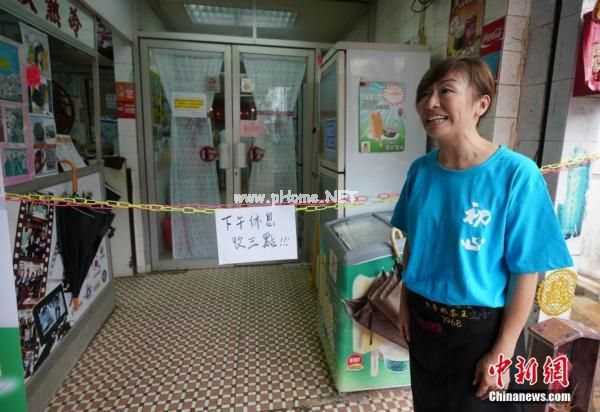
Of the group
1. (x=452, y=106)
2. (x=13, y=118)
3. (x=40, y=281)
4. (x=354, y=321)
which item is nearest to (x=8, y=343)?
(x=40, y=281)

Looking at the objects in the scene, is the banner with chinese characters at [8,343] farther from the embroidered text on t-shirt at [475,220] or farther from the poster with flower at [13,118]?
the embroidered text on t-shirt at [475,220]

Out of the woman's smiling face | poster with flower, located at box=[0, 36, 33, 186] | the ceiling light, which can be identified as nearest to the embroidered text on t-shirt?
the woman's smiling face

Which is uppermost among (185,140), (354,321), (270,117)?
(270,117)

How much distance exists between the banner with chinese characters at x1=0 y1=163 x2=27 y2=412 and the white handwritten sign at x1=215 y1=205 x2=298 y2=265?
0.65 m

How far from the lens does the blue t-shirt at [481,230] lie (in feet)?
2.85

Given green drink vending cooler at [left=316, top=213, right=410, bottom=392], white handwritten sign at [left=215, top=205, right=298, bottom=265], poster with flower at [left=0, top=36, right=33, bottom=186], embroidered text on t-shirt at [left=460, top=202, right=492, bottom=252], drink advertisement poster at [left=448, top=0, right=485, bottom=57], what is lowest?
green drink vending cooler at [left=316, top=213, right=410, bottom=392]

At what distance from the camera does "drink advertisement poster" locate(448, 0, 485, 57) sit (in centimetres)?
181

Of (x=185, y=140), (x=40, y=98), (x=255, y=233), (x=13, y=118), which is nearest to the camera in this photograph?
(x=255, y=233)

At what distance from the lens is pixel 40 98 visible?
1.80 meters

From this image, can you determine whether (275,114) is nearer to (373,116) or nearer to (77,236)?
(373,116)

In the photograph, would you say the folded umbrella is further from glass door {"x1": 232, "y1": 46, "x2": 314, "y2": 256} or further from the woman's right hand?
the woman's right hand

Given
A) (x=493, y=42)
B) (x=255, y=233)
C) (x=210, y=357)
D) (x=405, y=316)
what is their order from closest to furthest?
(x=405, y=316), (x=255, y=233), (x=493, y=42), (x=210, y=357)

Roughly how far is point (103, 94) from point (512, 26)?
3504 mm

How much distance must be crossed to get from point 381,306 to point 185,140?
8.15ft
